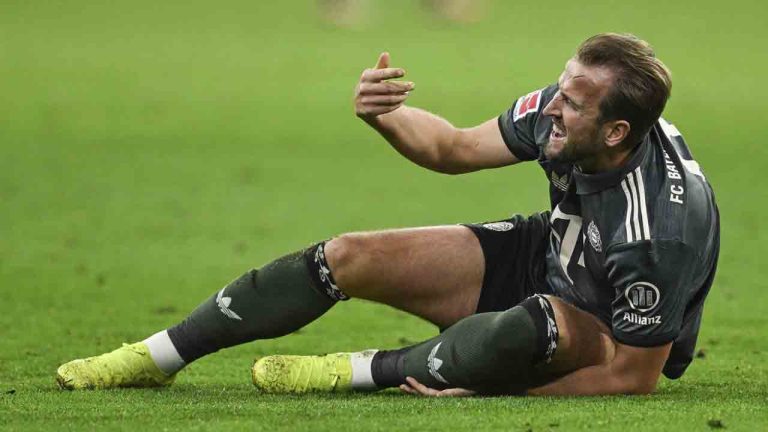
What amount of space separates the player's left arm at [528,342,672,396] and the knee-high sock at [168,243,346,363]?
1.07 metres

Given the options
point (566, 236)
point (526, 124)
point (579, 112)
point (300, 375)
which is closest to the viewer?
point (579, 112)

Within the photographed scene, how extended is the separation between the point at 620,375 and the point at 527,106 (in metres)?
1.38

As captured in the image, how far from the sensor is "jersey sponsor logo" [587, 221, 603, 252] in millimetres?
6824

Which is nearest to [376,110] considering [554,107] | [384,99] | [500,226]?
[384,99]

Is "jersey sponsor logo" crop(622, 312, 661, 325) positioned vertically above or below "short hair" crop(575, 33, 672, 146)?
below

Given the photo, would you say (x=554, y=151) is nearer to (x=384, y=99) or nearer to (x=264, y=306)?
(x=384, y=99)

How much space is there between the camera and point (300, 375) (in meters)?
7.03

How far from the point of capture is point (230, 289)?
23.5ft

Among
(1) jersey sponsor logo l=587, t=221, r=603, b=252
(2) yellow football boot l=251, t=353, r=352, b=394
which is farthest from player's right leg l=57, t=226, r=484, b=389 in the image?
(1) jersey sponsor logo l=587, t=221, r=603, b=252

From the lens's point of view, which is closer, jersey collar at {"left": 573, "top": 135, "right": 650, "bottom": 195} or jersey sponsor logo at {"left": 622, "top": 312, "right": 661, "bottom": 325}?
jersey sponsor logo at {"left": 622, "top": 312, "right": 661, "bottom": 325}

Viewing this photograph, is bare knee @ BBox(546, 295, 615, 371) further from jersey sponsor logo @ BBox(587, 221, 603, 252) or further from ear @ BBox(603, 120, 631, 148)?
ear @ BBox(603, 120, 631, 148)

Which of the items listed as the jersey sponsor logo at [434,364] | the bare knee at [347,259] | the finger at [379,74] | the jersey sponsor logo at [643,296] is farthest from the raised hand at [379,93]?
the jersey sponsor logo at [643,296]

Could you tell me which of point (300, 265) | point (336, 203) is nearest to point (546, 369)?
point (300, 265)

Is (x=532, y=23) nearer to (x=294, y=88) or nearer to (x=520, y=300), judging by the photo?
(x=294, y=88)
